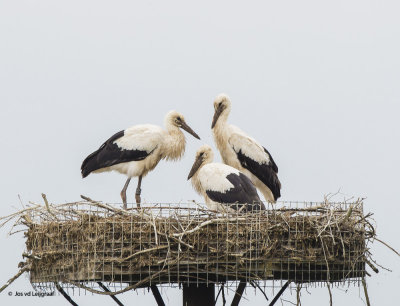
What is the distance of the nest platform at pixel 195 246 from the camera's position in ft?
31.2

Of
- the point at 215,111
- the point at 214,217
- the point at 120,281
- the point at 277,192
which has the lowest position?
the point at 120,281

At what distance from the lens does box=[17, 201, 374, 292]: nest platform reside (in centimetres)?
952

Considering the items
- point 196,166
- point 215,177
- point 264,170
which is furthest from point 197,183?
point 264,170

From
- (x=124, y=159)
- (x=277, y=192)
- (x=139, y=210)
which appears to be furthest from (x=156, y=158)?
(x=139, y=210)

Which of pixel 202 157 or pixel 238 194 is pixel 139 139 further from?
pixel 238 194

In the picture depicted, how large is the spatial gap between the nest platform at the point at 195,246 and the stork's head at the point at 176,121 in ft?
9.94

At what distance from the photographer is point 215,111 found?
42.2 feet

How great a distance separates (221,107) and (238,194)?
2133 millimetres

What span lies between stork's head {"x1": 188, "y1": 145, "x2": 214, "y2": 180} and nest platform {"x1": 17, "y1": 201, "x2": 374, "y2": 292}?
2214 millimetres

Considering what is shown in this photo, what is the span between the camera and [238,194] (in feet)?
36.0

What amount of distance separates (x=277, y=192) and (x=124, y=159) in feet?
6.60

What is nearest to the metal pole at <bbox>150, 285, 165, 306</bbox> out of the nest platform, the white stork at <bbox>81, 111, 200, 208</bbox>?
the nest platform

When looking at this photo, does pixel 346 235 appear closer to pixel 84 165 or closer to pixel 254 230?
pixel 254 230

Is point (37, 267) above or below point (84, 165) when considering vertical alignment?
below
